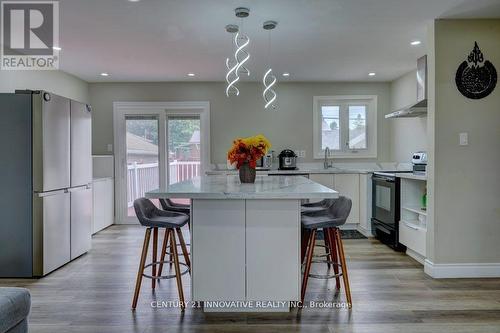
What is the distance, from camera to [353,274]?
3354mm

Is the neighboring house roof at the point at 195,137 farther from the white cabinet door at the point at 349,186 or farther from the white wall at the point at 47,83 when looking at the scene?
the white cabinet door at the point at 349,186

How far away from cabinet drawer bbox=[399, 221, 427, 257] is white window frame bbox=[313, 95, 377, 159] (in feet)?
6.72

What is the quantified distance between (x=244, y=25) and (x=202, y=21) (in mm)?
396

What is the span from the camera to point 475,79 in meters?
3.25

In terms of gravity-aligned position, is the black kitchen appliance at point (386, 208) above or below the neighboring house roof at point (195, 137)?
below

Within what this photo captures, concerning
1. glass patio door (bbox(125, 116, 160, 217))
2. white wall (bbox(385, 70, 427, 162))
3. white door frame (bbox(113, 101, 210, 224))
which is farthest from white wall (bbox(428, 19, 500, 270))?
glass patio door (bbox(125, 116, 160, 217))

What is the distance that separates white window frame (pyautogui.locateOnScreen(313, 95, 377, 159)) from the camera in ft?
19.3

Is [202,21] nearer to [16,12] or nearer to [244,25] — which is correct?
[244,25]

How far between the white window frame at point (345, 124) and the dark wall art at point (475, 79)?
263cm

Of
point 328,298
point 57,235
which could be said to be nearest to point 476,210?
point 328,298

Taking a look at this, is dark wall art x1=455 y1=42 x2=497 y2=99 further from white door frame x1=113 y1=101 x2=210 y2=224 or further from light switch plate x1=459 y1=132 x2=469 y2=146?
white door frame x1=113 y1=101 x2=210 y2=224

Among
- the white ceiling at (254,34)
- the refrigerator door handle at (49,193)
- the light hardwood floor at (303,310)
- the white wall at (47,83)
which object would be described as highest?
the white ceiling at (254,34)

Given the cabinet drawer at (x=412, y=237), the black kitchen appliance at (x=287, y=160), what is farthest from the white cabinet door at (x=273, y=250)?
the black kitchen appliance at (x=287, y=160)

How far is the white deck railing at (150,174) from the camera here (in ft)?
19.3
